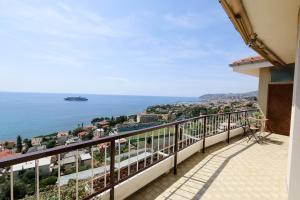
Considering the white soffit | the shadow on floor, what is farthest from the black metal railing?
the white soffit

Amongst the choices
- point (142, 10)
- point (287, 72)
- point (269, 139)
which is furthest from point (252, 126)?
point (142, 10)

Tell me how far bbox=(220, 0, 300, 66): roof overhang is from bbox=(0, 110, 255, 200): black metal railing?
7.09ft

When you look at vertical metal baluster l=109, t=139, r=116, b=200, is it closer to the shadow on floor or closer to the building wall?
the shadow on floor

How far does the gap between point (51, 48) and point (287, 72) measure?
47.7 feet

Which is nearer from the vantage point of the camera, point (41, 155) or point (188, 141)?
point (41, 155)

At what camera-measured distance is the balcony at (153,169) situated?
6.93ft

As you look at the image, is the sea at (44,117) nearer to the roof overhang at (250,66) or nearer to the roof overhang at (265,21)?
the roof overhang at (250,66)

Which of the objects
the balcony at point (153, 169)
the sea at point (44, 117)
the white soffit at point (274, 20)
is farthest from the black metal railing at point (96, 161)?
the sea at point (44, 117)

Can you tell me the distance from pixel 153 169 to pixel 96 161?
111 cm

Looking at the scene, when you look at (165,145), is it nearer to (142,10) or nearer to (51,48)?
(142,10)

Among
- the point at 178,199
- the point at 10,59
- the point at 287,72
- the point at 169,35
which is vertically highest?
the point at 169,35

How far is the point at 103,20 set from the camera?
24.7 feet

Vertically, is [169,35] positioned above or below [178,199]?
above

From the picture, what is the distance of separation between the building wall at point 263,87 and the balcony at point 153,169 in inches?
125
